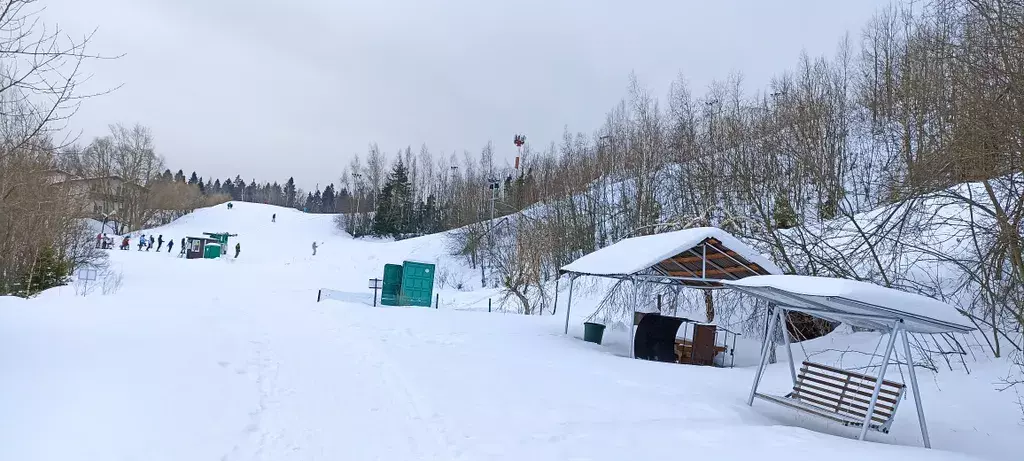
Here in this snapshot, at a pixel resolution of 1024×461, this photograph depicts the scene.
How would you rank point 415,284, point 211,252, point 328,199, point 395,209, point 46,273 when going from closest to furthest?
point 46,273, point 415,284, point 211,252, point 395,209, point 328,199

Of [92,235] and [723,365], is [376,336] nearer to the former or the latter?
[723,365]

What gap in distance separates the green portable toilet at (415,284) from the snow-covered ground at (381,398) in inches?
302

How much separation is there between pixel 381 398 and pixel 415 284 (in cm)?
1542

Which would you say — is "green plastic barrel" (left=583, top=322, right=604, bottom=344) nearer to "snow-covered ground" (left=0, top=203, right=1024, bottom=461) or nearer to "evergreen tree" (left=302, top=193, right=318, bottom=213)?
"snow-covered ground" (left=0, top=203, right=1024, bottom=461)

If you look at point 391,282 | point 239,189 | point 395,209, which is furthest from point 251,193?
point 391,282

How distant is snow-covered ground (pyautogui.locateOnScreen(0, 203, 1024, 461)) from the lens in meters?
5.12

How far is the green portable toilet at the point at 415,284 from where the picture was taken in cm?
2200

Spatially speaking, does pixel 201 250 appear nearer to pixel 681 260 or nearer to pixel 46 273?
pixel 46 273

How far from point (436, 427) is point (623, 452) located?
1.92 meters

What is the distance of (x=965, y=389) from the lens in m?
8.92

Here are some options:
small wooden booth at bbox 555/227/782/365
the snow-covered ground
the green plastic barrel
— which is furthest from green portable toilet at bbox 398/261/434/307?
small wooden booth at bbox 555/227/782/365

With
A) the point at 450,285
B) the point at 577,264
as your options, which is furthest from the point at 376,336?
the point at 450,285

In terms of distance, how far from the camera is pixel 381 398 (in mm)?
6988

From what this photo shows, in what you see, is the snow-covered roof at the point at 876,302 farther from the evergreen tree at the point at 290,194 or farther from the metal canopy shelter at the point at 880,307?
the evergreen tree at the point at 290,194
